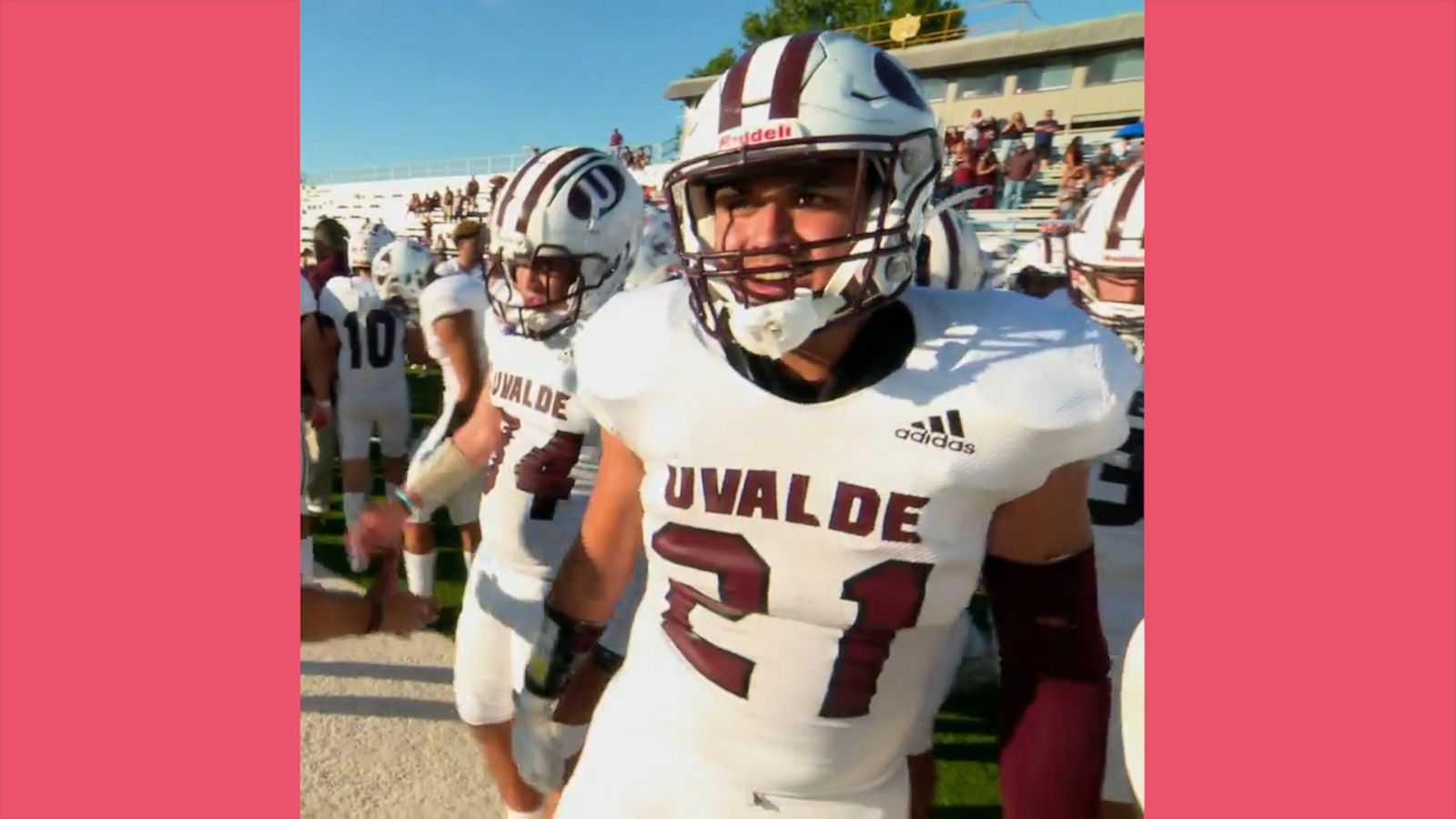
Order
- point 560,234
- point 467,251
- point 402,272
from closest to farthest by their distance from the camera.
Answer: point 560,234, point 402,272, point 467,251

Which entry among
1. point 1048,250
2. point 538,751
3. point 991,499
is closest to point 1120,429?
point 991,499

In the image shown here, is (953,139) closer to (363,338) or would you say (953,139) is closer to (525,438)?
(363,338)

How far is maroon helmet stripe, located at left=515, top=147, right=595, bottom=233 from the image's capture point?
2725 millimetres

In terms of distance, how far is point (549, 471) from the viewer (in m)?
2.61

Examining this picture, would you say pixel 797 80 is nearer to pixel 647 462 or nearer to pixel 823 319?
pixel 823 319

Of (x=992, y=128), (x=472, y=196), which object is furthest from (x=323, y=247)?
(x=472, y=196)

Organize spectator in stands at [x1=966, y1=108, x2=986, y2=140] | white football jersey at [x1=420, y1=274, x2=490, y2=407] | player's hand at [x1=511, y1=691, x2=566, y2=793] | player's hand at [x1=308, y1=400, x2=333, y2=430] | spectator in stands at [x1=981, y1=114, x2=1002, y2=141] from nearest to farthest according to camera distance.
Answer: player's hand at [x1=511, y1=691, x2=566, y2=793]
white football jersey at [x1=420, y1=274, x2=490, y2=407]
player's hand at [x1=308, y1=400, x2=333, y2=430]
spectator in stands at [x1=966, y1=108, x2=986, y2=140]
spectator in stands at [x1=981, y1=114, x2=1002, y2=141]

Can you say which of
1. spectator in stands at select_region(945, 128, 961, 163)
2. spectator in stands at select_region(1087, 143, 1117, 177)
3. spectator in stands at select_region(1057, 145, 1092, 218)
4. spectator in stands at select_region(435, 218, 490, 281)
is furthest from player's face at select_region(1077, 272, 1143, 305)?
spectator in stands at select_region(945, 128, 961, 163)

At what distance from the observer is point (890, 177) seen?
124 cm

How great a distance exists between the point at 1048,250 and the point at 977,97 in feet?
68.0

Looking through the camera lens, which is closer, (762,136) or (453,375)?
(762,136)

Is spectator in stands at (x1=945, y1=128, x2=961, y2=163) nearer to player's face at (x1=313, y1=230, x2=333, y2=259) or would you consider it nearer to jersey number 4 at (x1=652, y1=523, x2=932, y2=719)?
player's face at (x1=313, y1=230, x2=333, y2=259)

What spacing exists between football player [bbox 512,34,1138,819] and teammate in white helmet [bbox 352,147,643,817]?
1191 millimetres

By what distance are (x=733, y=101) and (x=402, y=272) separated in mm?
5697
